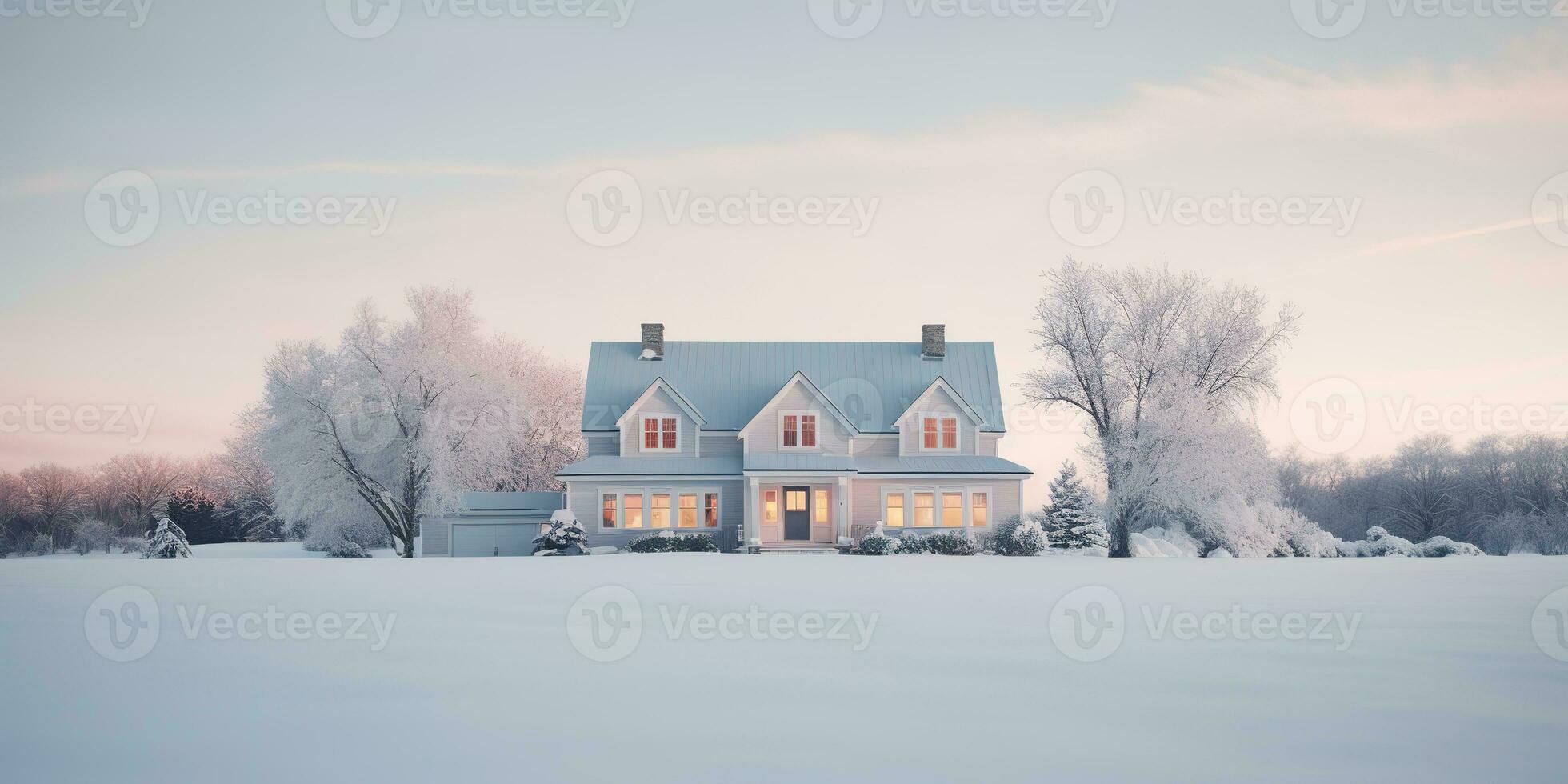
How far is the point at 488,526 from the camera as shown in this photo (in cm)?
3750

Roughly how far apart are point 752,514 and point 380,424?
1380 cm

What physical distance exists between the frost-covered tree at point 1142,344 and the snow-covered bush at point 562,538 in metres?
16.7

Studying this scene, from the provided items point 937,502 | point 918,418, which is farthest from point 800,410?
point 937,502

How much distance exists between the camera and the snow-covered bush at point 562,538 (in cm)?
3325

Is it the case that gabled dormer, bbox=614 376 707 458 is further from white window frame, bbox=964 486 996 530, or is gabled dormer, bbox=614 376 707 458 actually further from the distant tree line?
the distant tree line

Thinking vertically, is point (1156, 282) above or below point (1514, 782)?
above

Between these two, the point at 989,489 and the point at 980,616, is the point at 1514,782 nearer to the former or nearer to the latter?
the point at 980,616

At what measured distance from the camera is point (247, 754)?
295 inches

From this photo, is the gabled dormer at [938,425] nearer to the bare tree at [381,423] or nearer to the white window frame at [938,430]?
the white window frame at [938,430]

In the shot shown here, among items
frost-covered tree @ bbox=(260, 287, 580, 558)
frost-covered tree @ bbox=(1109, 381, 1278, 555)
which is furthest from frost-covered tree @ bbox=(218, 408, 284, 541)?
frost-covered tree @ bbox=(1109, 381, 1278, 555)

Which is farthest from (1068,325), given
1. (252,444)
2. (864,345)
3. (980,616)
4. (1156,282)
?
(252,444)

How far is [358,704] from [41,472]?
2335 inches

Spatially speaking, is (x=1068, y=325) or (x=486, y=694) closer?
(x=486, y=694)

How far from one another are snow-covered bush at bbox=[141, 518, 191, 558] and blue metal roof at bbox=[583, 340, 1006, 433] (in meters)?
13.5
